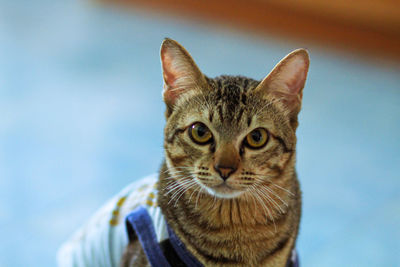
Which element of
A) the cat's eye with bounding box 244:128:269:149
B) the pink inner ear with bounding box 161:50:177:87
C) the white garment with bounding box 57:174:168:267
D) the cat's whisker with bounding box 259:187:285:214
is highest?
the pink inner ear with bounding box 161:50:177:87

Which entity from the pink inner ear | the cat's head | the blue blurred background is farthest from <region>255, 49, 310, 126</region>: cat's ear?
the blue blurred background

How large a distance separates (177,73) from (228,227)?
15.5 inches

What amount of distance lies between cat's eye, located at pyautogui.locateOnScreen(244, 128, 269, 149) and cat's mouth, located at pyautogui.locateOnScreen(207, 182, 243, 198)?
11cm

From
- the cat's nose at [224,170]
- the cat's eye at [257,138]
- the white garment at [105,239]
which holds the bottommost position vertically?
the white garment at [105,239]

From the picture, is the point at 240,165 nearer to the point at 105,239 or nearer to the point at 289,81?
the point at 289,81

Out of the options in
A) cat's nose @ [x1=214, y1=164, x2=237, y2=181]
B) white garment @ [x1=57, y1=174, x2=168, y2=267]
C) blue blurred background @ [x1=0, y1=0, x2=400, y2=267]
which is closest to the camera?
cat's nose @ [x1=214, y1=164, x2=237, y2=181]

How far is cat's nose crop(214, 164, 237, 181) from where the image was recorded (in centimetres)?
88

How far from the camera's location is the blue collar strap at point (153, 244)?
947 millimetres

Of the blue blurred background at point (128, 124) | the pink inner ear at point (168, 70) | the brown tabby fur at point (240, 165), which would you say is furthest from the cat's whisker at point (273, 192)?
the blue blurred background at point (128, 124)

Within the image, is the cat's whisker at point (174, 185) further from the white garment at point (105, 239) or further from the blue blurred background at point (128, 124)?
the blue blurred background at point (128, 124)

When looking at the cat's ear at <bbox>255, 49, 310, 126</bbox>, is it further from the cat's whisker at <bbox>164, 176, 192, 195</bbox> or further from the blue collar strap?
the blue collar strap

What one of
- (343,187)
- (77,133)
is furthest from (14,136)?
(343,187)

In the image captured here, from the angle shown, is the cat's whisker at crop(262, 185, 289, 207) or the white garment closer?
the cat's whisker at crop(262, 185, 289, 207)

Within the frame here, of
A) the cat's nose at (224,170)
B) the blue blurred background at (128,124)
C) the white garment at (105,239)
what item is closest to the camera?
the cat's nose at (224,170)
